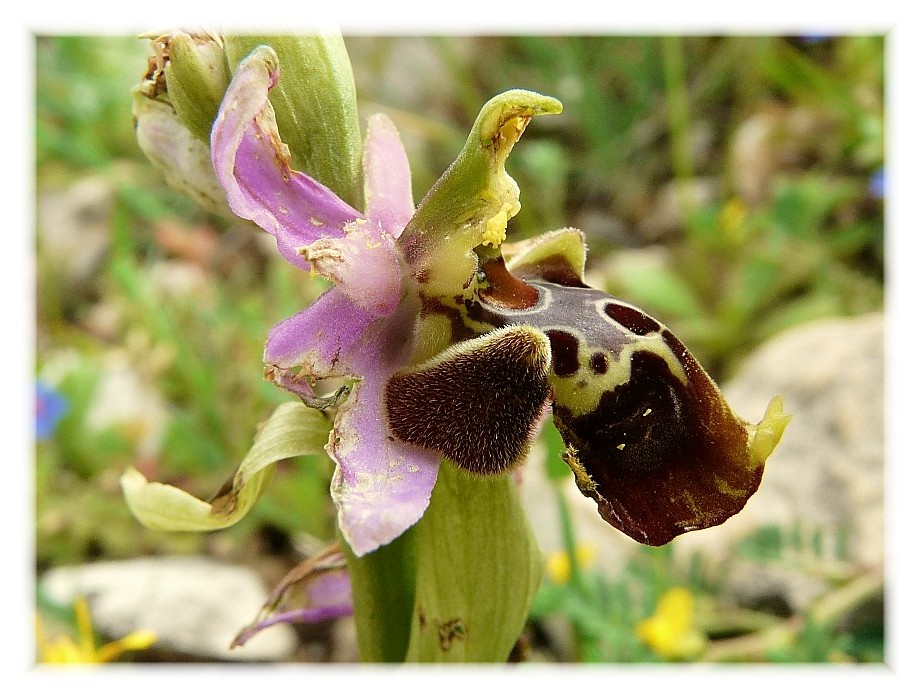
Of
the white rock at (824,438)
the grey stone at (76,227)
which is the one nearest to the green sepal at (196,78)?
the white rock at (824,438)

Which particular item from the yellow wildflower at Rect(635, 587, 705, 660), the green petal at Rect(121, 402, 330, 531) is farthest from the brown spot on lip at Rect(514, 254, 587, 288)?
the yellow wildflower at Rect(635, 587, 705, 660)

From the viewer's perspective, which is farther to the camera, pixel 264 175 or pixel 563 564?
pixel 563 564

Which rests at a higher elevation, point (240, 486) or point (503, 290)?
point (503, 290)

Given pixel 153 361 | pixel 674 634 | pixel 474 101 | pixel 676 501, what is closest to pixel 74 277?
pixel 153 361

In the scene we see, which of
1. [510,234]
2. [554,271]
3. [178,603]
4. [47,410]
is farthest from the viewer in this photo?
[510,234]

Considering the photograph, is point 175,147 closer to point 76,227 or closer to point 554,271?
point 554,271

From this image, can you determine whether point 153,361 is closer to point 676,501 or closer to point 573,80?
point 573,80

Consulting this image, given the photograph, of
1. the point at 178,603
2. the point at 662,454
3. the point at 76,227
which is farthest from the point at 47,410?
the point at 662,454

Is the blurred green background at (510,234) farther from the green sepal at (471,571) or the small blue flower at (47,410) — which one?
the green sepal at (471,571)
